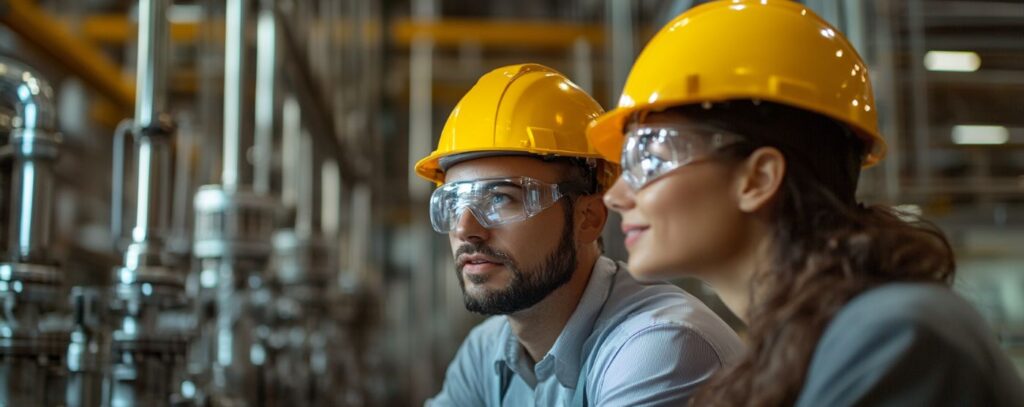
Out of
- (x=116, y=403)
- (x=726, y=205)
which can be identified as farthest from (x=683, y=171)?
(x=116, y=403)

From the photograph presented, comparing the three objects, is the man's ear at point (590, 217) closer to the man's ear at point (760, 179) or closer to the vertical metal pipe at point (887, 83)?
the man's ear at point (760, 179)

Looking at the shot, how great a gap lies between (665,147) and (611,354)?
589 millimetres

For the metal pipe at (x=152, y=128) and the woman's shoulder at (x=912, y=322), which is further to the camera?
the metal pipe at (x=152, y=128)

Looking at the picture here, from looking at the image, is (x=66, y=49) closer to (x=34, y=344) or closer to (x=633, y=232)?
(x=34, y=344)

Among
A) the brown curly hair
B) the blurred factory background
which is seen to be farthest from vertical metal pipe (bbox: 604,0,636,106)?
the brown curly hair

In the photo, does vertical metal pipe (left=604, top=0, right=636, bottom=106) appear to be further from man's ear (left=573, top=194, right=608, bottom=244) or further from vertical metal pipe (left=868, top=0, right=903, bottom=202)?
man's ear (left=573, top=194, right=608, bottom=244)

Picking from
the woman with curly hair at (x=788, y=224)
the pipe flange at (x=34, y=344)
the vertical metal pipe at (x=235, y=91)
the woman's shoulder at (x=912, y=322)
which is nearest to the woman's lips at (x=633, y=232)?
the woman with curly hair at (x=788, y=224)

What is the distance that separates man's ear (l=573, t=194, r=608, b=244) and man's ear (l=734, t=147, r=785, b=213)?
0.89 metres

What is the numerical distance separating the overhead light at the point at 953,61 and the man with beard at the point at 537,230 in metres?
2.33

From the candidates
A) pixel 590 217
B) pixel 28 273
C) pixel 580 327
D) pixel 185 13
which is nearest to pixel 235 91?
pixel 28 273

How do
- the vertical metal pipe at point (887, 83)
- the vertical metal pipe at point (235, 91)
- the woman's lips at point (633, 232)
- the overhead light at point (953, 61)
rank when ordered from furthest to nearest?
1. the overhead light at point (953, 61)
2. the vertical metal pipe at point (887, 83)
3. the vertical metal pipe at point (235, 91)
4. the woman's lips at point (633, 232)

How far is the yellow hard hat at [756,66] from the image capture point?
1.58 meters

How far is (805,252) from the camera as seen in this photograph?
56.9 inches

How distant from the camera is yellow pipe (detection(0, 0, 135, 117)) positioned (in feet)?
15.5
